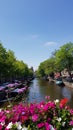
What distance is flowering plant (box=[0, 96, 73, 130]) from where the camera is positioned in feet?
16.1

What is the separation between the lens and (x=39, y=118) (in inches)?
203

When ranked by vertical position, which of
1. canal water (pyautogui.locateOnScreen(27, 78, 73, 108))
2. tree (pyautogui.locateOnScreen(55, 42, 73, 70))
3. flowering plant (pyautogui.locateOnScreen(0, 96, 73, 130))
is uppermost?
tree (pyautogui.locateOnScreen(55, 42, 73, 70))

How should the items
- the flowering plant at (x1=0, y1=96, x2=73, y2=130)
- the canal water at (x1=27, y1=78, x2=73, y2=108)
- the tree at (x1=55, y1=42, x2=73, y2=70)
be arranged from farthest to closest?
the tree at (x1=55, y1=42, x2=73, y2=70)
the canal water at (x1=27, y1=78, x2=73, y2=108)
the flowering plant at (x1=0, y1=96, x2=73, y2=130)

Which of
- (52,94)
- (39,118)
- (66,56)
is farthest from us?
(66,56)

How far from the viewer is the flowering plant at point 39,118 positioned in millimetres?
4898

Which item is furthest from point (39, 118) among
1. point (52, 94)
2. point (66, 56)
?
point (66, 56)

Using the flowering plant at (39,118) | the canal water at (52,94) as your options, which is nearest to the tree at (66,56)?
the canal water at (52,94)

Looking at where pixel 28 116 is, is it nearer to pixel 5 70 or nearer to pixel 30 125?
pixel 30 125

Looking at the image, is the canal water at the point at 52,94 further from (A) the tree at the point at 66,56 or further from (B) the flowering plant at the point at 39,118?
(A) the tree at the point at 66,56

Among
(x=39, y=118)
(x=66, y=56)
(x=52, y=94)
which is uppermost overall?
(x=66, y=56)

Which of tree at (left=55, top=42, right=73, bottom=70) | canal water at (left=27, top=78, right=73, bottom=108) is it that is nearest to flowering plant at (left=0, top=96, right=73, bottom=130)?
canal water at (left=27, top=78, right=73, bottom=108)

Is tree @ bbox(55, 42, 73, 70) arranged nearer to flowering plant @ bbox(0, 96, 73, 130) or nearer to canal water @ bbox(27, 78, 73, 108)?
canal water @ bbox(27, 78, 73, 108)

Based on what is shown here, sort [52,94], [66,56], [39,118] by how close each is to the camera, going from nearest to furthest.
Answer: [39,118]
[52,94]
[66,56]

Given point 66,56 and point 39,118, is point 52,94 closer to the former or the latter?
point 66,56
